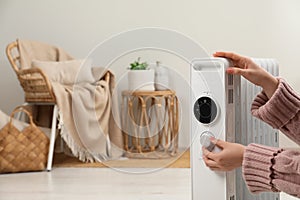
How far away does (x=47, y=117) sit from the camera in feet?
11.1

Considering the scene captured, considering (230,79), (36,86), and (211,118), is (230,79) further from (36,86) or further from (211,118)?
(36,86)

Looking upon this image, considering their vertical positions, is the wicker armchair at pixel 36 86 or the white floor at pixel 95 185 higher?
the wicker armchair at pixel 36 86

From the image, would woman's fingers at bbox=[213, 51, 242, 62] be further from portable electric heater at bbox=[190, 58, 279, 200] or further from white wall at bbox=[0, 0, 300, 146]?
white wall at bbox=[0, 0, 300, 146]

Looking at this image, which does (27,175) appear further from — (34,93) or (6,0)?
(6,0)

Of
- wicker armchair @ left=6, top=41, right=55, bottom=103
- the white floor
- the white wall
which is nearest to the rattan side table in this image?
the white floor

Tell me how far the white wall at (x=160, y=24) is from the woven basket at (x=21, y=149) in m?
1.06

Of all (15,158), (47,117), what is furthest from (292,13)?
(15,158)

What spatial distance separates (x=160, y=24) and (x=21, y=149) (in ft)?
4.76

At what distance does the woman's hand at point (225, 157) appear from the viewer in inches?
48.5

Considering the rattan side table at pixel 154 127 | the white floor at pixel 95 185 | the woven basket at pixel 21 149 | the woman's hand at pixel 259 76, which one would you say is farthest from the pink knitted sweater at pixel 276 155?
the woven basket at pixel 21 149

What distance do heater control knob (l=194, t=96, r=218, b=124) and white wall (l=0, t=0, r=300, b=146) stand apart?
8.06 ft

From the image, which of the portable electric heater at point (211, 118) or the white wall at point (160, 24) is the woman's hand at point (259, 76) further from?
the white wall at point (160, 24)

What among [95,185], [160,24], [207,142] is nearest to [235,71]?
A: [207,142]

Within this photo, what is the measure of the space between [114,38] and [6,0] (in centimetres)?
282
